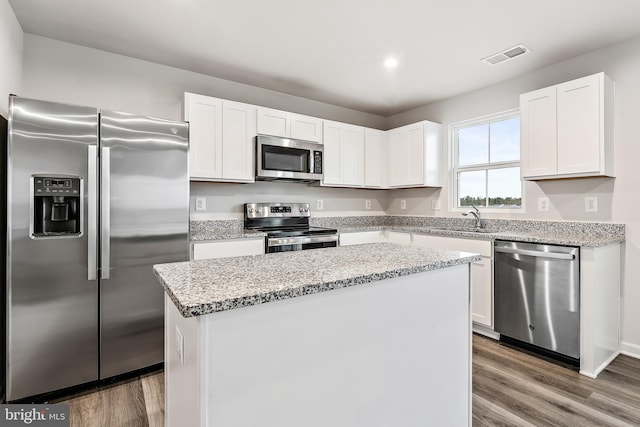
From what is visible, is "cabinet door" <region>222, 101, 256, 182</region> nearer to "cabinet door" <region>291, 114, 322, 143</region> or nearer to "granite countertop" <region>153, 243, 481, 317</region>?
"cabinet door" <region>291, 114, 322, 143</region>

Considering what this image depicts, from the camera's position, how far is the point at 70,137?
2.04 m

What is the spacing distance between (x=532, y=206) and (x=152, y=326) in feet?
11.4

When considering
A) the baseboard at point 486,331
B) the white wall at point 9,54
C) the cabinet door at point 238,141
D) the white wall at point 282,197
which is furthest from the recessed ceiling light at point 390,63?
the white wall at point 9,54

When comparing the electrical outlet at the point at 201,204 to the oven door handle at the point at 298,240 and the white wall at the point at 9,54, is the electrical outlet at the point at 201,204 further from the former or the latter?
the white wall at the point at 9,54

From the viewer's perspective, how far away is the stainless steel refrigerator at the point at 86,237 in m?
1.92

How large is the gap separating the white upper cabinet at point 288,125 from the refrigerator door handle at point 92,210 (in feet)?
5.01

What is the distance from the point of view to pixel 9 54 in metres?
2.19

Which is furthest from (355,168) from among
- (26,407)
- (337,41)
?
(26,407)

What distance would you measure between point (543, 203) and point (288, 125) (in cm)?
261

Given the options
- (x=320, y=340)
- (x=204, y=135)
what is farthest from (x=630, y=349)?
(x=204, y=135)

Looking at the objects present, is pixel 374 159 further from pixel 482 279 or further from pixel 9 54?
pixel 9 54

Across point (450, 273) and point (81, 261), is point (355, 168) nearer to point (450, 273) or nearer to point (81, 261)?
point (450, 273)

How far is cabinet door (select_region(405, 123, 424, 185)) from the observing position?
3889mm

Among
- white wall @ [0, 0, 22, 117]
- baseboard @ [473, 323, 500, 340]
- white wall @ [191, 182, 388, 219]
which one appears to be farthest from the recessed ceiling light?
white wall @ [0, 0, 22, 117]
